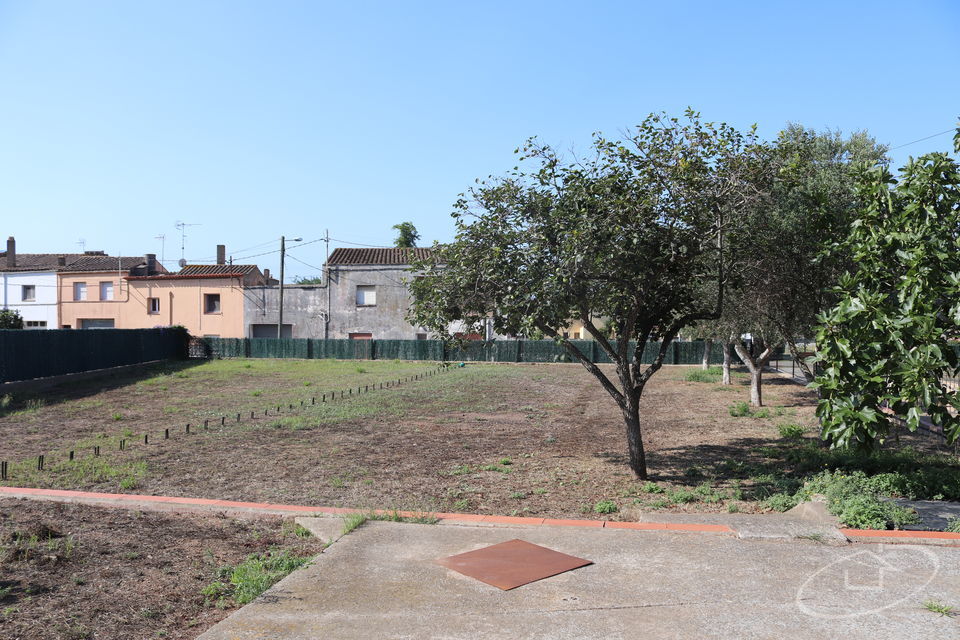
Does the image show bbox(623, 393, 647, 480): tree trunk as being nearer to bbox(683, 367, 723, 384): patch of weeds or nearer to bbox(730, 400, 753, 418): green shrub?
bbox(730, 400, 753, 418): green shrub

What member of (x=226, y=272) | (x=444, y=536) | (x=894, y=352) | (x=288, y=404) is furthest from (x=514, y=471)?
(x=226, y=272)

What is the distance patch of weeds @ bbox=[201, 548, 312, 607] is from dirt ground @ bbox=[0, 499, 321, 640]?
0.08 m

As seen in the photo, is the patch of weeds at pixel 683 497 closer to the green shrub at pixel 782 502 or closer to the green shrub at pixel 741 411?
the green shrub at pixel 782 502

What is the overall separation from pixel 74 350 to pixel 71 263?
28340 millimetres

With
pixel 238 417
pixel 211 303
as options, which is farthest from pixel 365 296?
pixel 238 417

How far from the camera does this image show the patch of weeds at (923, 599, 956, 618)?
4516 mm

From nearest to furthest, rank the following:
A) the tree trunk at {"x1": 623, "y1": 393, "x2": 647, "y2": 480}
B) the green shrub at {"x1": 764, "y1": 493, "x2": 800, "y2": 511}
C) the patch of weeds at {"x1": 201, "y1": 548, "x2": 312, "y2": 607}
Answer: the patch of weeds at {"x1": 201, "y1": 548, "x2": 312, "y2": 607}, the green shrub at {"x1": 764, "y1": 493, "x2": 800, "y2": 511}, the tree trunk at {"x1": 623, "y1": 393, "x2": 647, "y2": 480}

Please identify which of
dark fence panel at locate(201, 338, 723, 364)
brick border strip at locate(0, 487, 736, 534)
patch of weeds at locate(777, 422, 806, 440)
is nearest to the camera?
brick border strip at locate(0, 487, 736, 534)

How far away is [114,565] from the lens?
5.82m

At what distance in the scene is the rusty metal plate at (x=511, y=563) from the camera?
530 cm

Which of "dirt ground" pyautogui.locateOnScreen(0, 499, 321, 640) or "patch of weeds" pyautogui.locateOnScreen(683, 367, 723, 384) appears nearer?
"dirt ground" pyautogui.locateOnScreen(0, 499, 321, 640)

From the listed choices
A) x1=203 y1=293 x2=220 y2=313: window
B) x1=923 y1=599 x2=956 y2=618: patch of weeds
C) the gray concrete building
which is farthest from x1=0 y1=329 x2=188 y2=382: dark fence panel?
x1=923 y1=599 x2=956 y2=618: patch of weeds

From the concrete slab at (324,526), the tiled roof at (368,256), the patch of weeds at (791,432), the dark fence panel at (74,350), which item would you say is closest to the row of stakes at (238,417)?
the concrete slab at (324,526)

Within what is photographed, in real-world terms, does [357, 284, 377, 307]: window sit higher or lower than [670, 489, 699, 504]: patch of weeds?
higher
